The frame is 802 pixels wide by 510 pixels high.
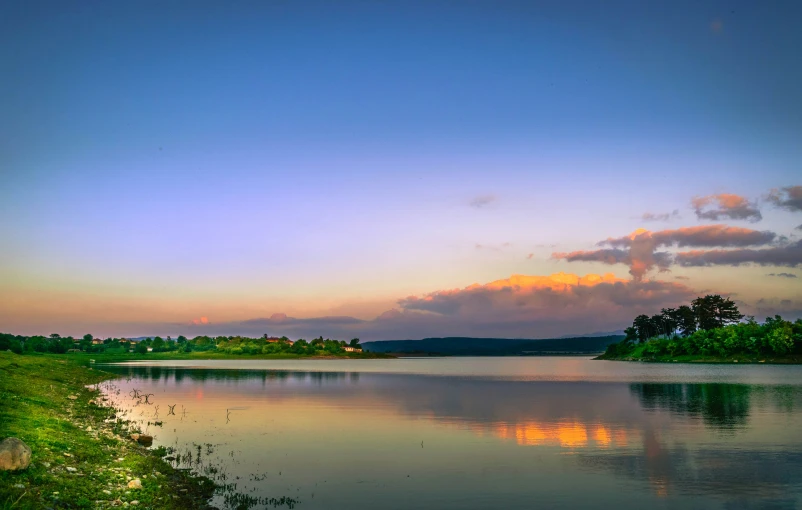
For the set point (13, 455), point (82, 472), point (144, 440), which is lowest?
point (144, 440)

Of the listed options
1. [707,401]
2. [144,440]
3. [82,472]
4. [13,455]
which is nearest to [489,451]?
[144,440]

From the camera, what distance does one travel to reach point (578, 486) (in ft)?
91.9

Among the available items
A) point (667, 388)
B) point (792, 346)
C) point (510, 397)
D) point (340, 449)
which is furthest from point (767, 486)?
point (792, 346)

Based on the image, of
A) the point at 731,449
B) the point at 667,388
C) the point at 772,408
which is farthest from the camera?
the point at 667,388

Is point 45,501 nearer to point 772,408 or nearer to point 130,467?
point 130,467

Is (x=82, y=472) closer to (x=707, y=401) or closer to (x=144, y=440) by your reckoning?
(x=144, y=440)

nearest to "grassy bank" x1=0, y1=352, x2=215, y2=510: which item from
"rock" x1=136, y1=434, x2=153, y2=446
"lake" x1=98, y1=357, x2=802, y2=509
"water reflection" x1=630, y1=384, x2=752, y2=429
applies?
"rock" x1=136, y1=434, x2=153, y2=446

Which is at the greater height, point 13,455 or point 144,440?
point 13,455

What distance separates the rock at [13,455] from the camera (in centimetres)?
2052

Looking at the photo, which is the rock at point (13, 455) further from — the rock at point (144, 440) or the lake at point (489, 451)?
the rock at point (144, 440)

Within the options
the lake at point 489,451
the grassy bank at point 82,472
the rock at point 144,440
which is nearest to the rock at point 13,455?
the grassy bank at point 82,472

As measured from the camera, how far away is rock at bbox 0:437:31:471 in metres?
20.5

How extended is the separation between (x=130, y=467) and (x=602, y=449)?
30.1m

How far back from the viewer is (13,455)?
2084cm
